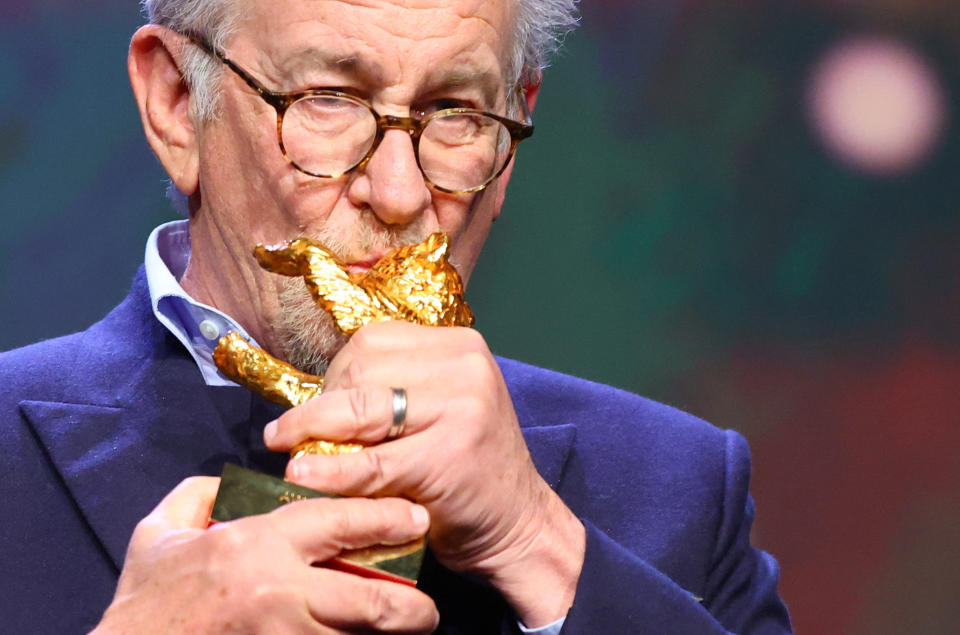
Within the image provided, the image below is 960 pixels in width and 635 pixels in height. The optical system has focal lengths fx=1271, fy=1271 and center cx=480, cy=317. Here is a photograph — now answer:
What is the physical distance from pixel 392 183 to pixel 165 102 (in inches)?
19.6

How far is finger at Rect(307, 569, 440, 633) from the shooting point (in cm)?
134

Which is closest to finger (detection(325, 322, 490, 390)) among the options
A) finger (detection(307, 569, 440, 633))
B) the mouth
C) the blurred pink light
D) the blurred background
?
finger (detection(307, 569, 440, 633))

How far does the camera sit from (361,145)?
5.96 ft

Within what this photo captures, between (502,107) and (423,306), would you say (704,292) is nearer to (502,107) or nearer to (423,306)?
(502,107)

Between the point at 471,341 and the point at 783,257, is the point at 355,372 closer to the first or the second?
the point at 471,341

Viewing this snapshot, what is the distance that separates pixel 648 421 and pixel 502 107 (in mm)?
659

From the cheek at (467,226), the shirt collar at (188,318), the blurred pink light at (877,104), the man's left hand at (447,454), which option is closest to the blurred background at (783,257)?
the blurred pink light at (877,104)

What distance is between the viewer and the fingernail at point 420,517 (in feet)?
4.54

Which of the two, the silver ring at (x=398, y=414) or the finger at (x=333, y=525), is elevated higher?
the silver ring at (x=398, y=414)

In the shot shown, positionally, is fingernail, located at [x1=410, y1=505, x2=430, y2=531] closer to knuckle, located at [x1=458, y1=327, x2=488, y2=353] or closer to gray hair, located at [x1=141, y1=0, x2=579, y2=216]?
knuckle, located at [x1=458, y1=327, x2=488, y2=353]

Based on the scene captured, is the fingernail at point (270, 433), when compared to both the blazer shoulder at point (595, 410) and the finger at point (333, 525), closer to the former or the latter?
the finger at point (333, 525)

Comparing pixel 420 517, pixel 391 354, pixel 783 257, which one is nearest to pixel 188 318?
pixel 391 354

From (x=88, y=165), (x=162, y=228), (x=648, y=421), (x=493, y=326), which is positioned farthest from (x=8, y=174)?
(x=648, y=421)

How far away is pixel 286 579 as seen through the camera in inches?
52.5
